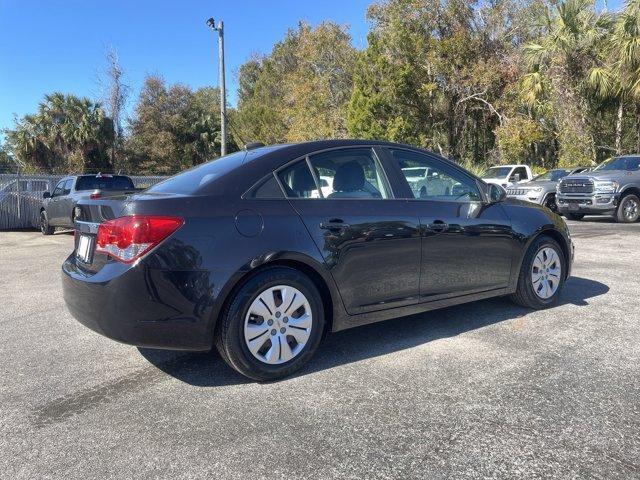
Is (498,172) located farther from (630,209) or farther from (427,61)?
(427,61)

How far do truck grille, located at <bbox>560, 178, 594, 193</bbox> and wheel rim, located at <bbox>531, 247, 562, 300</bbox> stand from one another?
1021 cm

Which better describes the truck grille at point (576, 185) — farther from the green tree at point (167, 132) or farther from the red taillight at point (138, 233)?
the green tree at point (167, 132)

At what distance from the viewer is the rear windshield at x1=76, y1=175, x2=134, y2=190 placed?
→ 1276cm

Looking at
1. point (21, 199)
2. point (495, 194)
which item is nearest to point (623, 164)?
point (495, 194)

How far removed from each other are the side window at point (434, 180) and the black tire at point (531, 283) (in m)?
0.81

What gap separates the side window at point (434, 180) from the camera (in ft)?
14.1

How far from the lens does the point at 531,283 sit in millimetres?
4965

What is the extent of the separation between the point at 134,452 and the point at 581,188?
14.3 meters

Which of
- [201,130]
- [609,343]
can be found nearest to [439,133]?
[201,130]

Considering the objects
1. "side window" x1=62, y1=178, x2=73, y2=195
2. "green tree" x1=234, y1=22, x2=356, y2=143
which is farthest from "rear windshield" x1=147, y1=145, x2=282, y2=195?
"green tree" x1=234, y1=22, x2=356, y2=143

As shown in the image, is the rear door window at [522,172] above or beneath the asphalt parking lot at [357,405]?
above

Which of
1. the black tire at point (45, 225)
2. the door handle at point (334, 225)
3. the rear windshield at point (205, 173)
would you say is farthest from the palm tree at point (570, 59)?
the door handle at point (334, 225)

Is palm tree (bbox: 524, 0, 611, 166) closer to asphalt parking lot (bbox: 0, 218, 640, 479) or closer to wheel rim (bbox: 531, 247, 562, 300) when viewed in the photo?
wheel rim (bbox: 531, 247, 562, 300)

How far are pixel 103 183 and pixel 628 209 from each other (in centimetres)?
1345
